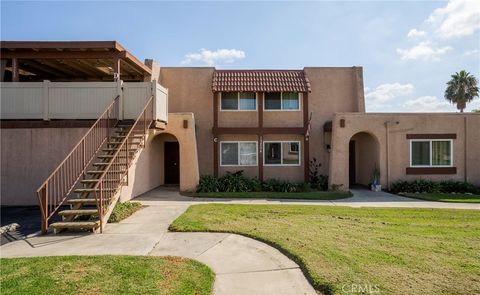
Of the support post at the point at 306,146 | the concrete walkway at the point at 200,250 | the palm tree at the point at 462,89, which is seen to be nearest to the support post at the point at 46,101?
the concrete walkway at the point at 200,250

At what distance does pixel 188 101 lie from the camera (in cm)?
1806

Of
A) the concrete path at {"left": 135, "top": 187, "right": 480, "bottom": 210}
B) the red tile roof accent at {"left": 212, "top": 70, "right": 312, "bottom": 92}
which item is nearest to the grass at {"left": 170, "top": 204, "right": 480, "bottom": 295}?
the concrete path at {"left": 135, "top": 187, "right": 480, "bottom": 210}

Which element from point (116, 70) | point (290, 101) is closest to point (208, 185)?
point (116, 70)

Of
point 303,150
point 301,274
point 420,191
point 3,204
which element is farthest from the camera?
point 303,150

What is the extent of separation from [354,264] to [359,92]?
15268 millimetres

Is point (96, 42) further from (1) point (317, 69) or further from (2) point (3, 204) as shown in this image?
(1) point (317, 69)

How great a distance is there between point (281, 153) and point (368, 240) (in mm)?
11207

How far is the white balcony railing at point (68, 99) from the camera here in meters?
11.3

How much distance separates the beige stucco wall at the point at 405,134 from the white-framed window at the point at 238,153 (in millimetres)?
4394

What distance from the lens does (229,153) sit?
58.2ft

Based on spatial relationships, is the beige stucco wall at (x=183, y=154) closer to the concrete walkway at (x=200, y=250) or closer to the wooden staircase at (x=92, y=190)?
the wooden staircase at (x=92, y=190)

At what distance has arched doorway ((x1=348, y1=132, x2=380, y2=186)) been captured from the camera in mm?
16734

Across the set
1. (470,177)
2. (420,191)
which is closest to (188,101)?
(420,191)

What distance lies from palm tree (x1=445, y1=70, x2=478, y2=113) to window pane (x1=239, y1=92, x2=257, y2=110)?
31492mm
